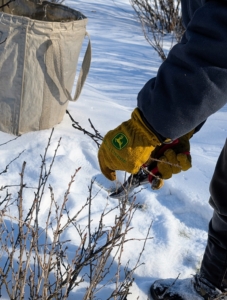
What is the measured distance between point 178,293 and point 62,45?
1.62m

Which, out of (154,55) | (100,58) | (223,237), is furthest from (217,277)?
(154,55)

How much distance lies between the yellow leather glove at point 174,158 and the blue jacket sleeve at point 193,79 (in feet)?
0.83

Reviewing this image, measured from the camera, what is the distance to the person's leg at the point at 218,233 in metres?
1.59

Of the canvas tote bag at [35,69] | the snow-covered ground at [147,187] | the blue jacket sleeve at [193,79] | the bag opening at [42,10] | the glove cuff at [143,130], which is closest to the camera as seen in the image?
the blue jacket sleeve at [193,79]

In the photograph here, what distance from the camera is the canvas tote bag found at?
2.59m

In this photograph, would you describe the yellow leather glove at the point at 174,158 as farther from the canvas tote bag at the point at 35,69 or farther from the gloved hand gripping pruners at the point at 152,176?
the canvas tote bag at the point at 35,69

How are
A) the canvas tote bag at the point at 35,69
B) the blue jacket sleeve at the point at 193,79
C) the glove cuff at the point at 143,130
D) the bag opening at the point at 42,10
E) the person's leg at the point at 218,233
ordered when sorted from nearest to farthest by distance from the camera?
the blue jacket sleeve at the point at 193,79 → the glove cuff at the point at 143,130 → the person's leg at the point at 218,233 → the canvas tote bag at the point at 35,69 → the bag opening at the point at 42,10

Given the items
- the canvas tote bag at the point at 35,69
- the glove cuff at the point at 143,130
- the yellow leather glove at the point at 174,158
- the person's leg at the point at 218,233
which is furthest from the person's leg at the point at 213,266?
the canvas tote bag at the point at 35,69

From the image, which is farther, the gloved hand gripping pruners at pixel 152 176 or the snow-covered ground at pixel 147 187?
the snow-covered ground at pixel 147 187

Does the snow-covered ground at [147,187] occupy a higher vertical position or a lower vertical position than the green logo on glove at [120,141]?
lower

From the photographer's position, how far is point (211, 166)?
8.98ft

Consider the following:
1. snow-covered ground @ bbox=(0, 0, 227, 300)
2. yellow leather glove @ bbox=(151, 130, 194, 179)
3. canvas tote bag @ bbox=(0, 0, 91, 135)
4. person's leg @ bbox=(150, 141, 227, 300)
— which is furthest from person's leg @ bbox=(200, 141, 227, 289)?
canvas tote bag @ bbox=(0, 0, 91, 135)

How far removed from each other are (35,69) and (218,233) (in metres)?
1.55

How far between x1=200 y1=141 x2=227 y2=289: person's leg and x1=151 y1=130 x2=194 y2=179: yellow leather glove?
0.38 feet
